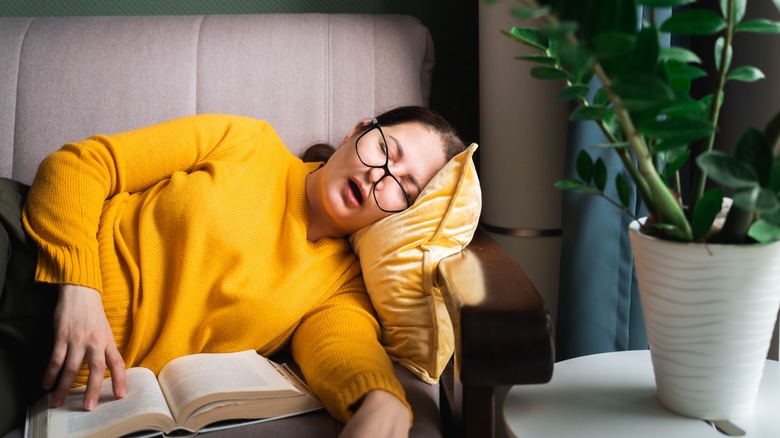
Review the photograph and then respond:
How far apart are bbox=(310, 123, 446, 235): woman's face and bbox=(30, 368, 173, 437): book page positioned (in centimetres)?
47

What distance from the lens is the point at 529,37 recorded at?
951 millimetres

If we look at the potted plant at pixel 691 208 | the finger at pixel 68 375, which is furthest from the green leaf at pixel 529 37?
the finger at pixel 68 375

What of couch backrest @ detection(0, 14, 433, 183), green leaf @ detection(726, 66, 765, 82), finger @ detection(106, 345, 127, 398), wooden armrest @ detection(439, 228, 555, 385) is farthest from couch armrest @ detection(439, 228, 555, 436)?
couch backrest @ detection(0, 14, 433, 183)

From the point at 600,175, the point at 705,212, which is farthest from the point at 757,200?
the point at 600,175

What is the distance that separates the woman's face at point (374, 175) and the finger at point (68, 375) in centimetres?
51

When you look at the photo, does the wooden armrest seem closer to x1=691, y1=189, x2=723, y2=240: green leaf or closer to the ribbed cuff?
x1=691, y1=189, x2=723, y2=240: green leaf

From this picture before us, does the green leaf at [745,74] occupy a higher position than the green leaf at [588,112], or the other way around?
the green leaf at [745,74]

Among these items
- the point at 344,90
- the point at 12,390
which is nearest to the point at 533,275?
the point at 344,90

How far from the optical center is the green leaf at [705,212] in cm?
85

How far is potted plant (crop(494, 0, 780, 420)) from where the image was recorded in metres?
0.73

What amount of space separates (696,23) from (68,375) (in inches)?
37.9

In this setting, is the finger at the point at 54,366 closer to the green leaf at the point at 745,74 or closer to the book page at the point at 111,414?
the book page at the point at 111,414

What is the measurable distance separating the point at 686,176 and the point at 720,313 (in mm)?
763

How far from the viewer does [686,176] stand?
154 centimetres
